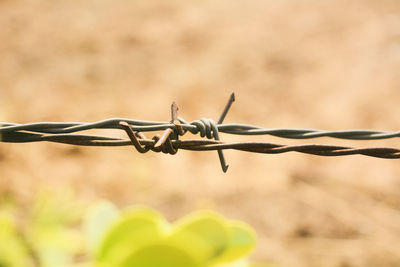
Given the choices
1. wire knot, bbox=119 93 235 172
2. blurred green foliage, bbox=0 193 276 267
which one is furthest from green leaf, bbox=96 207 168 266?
wire knot, bbox=119 93 235 172

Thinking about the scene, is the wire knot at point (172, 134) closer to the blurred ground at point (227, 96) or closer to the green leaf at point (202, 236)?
the green leaf at point (202, 236)

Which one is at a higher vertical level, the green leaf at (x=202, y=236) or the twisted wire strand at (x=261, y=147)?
the twisted wire strand at (x=261, y=147)

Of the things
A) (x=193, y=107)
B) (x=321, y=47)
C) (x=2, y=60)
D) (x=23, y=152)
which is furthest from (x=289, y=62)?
(x=2, y=60)

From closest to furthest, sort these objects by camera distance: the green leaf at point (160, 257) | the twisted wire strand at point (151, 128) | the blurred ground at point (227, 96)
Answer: the twisted wire strand at point (151, 128) < the green leaf at point (160, 257) < the blurred ground at point (227, 96)

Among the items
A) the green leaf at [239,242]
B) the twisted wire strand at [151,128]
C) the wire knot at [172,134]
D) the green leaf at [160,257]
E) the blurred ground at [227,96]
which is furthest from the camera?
the blurred ground at [227,96]

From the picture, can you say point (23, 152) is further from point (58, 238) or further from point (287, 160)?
point (287, 160)

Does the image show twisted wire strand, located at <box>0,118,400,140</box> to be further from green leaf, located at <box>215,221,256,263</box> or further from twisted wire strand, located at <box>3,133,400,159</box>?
green leaf, located at <box>215,221,256,263</box>

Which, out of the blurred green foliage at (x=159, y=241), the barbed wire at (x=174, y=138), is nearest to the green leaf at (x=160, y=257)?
the blurred green foliage at (x=159, y=241)

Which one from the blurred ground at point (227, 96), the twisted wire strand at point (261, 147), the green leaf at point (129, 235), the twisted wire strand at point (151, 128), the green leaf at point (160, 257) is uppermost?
the blurred ground at point (227, 96)
